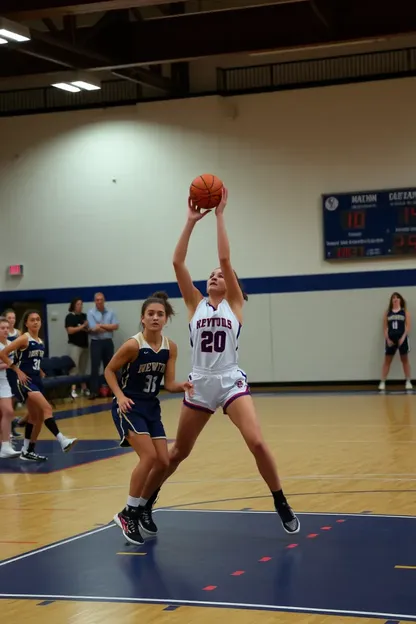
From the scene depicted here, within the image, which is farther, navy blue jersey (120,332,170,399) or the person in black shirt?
the person in black shirt

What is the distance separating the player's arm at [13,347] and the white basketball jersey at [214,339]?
177 inches

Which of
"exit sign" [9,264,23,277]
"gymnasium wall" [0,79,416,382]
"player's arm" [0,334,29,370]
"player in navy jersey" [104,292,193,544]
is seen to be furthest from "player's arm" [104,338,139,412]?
"exit sign" [9,264,23,277]

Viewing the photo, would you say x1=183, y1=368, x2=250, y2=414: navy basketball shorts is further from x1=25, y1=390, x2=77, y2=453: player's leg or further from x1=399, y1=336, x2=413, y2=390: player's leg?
x1=399, y1=336, x2=413, y2=390: player's leg

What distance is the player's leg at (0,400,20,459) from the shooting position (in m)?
11.4

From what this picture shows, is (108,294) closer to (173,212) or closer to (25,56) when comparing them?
(173,212)

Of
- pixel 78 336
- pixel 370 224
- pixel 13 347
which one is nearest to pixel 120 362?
pixel 13 347

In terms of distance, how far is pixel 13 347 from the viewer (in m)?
10.7

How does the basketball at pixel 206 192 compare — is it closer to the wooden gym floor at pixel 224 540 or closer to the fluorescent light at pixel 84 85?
the wooden gym floor at pixel 224 540

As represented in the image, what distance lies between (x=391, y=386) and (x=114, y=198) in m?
6.76

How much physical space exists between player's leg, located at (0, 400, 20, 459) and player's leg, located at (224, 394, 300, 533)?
5.34 m

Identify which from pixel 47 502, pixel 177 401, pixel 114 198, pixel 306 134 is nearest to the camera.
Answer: pixel 47 502

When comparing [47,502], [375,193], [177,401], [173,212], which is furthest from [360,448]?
[173,212]

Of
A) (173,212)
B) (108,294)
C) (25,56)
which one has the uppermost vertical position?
(25,56)

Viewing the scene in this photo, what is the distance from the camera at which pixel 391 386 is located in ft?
61.3
